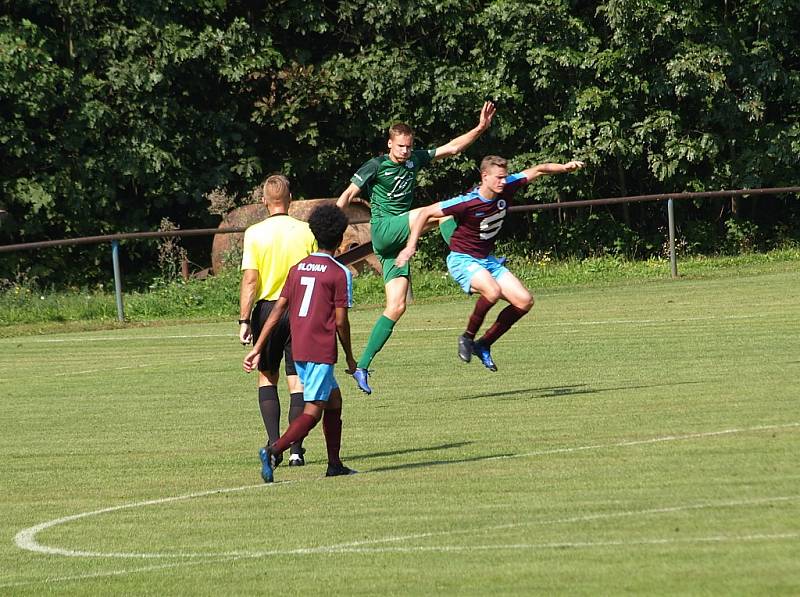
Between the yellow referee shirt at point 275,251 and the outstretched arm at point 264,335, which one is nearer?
the outstretched arm at point 264,335

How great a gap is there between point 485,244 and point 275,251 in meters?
3.79

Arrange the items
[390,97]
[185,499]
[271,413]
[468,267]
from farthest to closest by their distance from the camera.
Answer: [390,97], [468,267], [271,413], [185,499]

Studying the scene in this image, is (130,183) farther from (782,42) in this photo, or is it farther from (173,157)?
(782,42)

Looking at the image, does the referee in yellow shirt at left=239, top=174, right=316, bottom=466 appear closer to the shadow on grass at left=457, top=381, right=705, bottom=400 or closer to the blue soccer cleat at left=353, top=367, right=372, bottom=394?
the blue soccer cleat at left=353, top=367, right=372, bottom=394

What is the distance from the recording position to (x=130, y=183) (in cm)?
3569

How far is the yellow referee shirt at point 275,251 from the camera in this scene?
10.9 metres

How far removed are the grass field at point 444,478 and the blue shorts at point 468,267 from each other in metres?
1.04

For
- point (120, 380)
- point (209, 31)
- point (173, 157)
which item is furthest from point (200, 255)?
point (120, 380)

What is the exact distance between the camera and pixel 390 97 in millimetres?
35094

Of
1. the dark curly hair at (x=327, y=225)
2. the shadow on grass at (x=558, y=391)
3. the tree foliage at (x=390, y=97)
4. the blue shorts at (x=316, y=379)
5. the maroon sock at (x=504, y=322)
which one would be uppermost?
the tree foliage at (x=390, y=97)

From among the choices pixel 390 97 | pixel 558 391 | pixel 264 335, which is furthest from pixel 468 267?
pixel 390 97

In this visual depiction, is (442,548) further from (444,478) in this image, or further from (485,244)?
(485,244)

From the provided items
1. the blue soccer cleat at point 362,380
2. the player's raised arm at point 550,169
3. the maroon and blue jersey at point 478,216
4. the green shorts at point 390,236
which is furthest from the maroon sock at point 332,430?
the green shorts at point 390,236

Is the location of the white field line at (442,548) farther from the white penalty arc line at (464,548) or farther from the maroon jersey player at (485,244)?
the maroon jersey player at (485,244)
